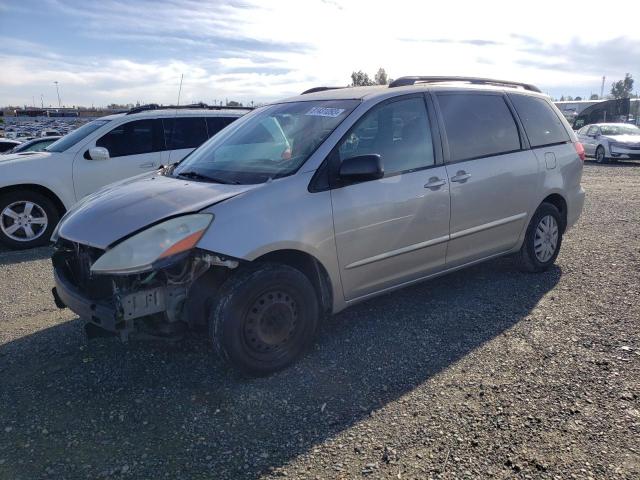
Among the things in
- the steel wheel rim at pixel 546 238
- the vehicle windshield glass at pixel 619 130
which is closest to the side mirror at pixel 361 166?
the steel wheel rim at pixel 546 238

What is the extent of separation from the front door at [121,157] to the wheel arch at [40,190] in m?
0.27

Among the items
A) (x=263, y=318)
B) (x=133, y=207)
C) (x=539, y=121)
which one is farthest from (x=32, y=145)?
(x=539, y=121)

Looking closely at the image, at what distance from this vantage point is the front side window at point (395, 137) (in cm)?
374

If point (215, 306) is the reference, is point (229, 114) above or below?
above

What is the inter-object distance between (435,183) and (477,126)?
0.87m

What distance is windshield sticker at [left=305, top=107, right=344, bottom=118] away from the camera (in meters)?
3.83

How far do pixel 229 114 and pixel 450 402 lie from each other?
635cm

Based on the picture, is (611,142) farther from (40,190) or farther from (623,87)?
(623,87)

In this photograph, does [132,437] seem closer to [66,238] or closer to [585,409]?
[66,238]

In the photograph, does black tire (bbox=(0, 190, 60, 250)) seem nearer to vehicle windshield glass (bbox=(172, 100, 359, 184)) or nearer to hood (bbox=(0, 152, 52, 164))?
hood (bbox=(0, 152, 52, 164))

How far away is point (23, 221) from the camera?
6.89 meters

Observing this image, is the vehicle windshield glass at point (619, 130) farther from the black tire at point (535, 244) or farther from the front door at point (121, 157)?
the front door at point (121, 157)

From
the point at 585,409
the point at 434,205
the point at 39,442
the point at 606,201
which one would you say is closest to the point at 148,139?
the point at 434,205

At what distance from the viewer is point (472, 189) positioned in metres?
4.32
